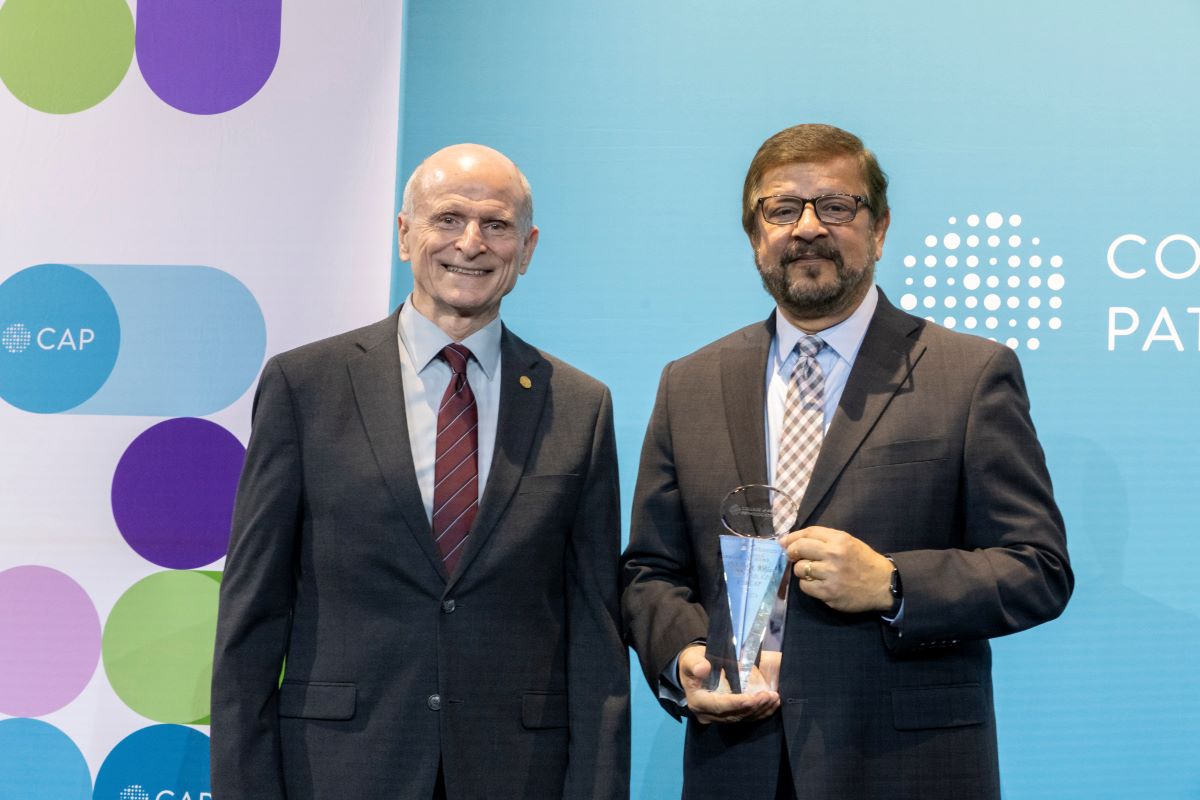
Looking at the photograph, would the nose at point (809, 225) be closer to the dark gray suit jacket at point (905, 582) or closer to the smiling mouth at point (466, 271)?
the dark gray suit jacket at point (905, 582)

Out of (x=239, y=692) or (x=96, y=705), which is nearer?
(x=239, y=692)

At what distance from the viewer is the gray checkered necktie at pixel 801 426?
216cm

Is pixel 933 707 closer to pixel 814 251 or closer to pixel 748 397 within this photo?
pixel 748 397

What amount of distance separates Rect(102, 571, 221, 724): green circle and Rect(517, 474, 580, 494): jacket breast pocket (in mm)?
1224

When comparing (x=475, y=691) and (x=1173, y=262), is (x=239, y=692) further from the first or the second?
(x=1173, y=262)

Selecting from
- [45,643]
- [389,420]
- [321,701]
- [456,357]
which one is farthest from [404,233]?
[45,643]

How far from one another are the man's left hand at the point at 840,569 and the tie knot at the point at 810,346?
40 centimetres

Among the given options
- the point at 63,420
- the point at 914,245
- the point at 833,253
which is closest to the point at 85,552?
the point at 63,420

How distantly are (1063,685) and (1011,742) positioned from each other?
8.1 inches

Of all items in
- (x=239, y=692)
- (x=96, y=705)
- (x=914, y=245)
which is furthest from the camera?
(x=914, y=245)

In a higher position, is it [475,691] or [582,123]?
[582,123]

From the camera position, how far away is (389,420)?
212cm

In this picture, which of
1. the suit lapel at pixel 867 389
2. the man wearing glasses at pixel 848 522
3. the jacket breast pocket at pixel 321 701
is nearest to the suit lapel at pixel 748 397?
the man wearing glasses at pixel 848 522

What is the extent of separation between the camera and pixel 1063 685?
10.2ft
